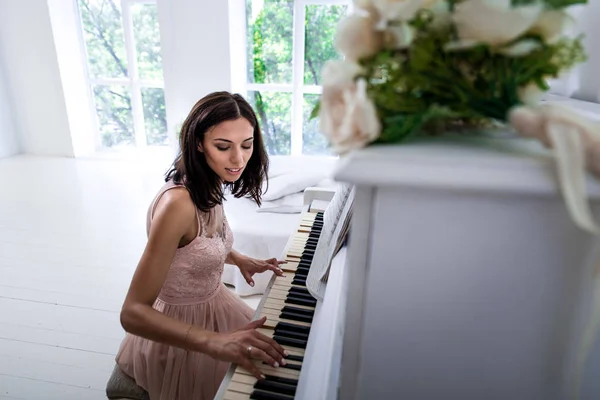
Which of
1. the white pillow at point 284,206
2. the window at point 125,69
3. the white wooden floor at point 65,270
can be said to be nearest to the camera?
the white wooden floor at point 65,270

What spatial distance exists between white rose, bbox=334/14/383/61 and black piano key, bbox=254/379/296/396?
70 cm

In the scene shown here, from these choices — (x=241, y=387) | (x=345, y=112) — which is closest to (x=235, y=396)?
(x=241, y=387)

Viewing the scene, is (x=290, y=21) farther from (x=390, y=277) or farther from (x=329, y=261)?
(x=390, y=277)

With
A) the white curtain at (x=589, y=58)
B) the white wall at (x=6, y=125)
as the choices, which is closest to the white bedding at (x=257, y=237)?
the white curtain at (x=589, y=58)

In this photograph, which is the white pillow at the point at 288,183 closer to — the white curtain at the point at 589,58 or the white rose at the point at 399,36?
the white curtain at the point at 589,58

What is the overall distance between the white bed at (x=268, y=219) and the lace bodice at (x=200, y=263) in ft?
2.47

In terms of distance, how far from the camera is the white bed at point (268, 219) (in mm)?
2242

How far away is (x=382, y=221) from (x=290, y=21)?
4.39 m

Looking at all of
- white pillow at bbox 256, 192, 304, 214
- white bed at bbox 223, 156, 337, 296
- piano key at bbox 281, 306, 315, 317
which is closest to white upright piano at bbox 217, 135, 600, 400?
piano key at bbox 281, 306, 315, 317

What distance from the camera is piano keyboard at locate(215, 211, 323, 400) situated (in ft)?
2.71

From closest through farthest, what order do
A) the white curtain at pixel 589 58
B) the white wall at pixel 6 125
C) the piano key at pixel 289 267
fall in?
the white curtain at pixel 589 58
the piano key at pixel 289 267
the white wall at pixel 6 125

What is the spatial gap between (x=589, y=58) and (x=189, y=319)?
130 centimetres

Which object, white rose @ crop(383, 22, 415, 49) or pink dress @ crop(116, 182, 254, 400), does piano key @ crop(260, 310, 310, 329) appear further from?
white rose @ crop(383, 22, 415, 49)

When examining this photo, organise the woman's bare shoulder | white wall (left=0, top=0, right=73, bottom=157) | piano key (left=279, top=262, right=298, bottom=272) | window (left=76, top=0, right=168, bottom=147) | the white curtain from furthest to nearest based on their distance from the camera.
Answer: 1. window (left=76, top=0, right=168, bottom=147)
2. white wall (left=0, top=0, right=73, bottom=157)
3. piano key (left=279, top=262, right=298, bottom=272)
4. the woman's bare shoulder
5. the white curtain
